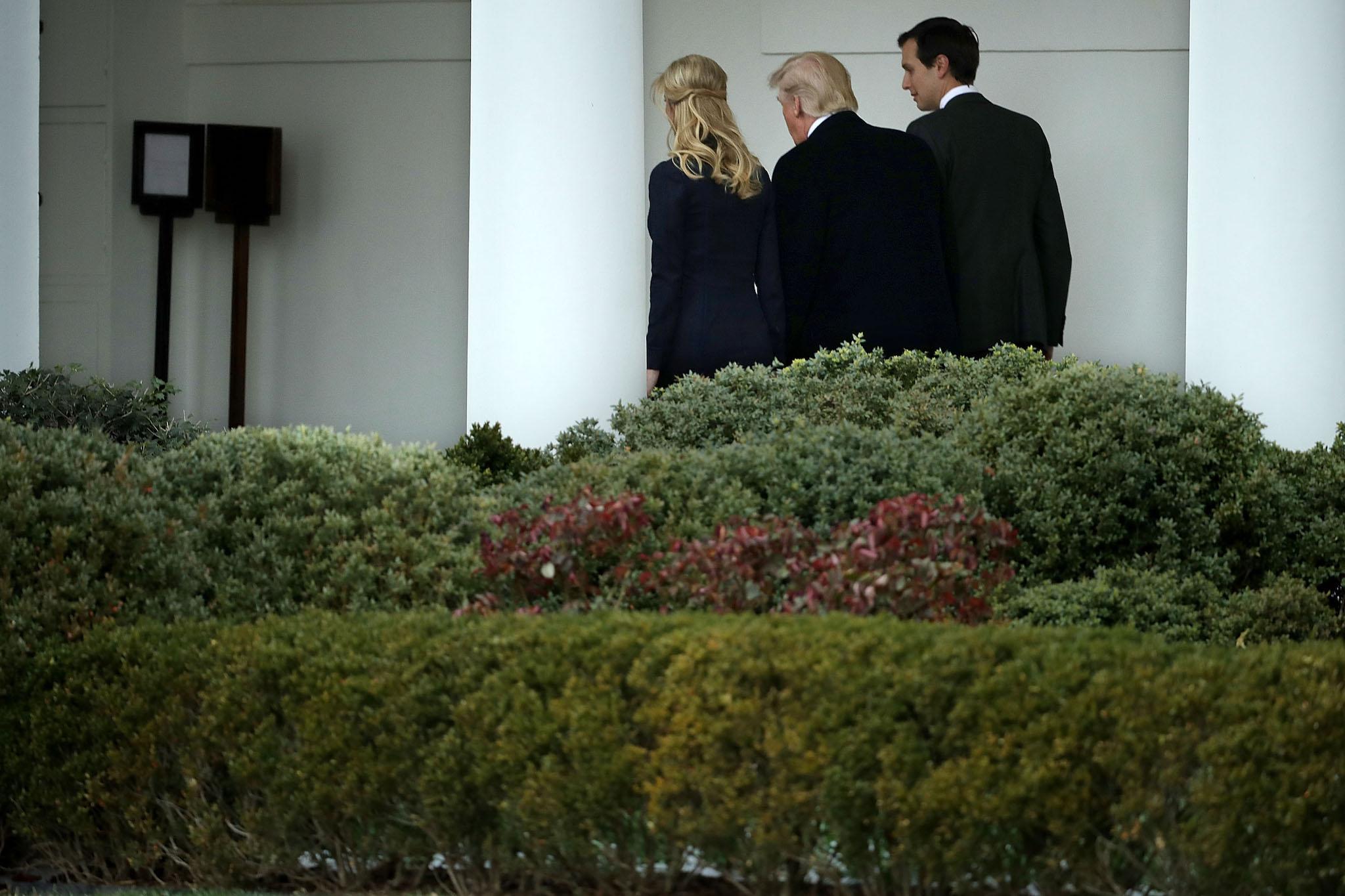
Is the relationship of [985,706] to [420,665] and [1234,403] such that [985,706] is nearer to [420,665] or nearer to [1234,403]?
[420,665]

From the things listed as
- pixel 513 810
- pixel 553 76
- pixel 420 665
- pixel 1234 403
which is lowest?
pixel 513 810

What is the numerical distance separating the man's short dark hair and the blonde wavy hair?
150cm

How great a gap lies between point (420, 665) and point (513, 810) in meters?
0.48

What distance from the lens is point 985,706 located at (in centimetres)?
327

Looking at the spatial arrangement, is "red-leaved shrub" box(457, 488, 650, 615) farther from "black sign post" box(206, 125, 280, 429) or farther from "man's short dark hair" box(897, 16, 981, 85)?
Result: "black sign post" box(206, 125, 280, 429)

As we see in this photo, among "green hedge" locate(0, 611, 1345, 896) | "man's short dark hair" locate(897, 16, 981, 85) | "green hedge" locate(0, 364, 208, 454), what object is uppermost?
"man's short dark hair" locate(897, 16, 981, 85)

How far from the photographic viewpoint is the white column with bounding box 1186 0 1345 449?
681 cm

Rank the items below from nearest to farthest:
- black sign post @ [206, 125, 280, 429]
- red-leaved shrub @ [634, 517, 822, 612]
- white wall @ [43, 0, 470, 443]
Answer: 1. red-leaved shrub @ [634, 517, 822, 612]
2. black sign post @ [206, 125, 280, 429]
3. white wall @ [43, 0, 470, 443]

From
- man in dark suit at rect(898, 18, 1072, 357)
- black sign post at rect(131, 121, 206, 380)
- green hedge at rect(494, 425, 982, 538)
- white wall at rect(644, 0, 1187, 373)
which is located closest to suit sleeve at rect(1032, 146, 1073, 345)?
man in dark suit at rect(898, 18, 1072, 357)

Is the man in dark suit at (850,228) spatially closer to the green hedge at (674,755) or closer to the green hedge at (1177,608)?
the green hedge at (1177,608)

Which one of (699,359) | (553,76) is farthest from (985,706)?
(553,76)

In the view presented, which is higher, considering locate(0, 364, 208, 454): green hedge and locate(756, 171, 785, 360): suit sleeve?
locate(756, 171, 785, 360): suit sleeve

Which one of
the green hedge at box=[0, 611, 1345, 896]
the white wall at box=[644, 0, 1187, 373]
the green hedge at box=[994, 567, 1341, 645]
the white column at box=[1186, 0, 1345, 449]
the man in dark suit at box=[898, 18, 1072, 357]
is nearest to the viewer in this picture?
the green hedge at box=[0, 611, 1345, 896]

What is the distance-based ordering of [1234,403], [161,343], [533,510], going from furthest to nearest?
[161,343] → [1234,403] → [533,510]
